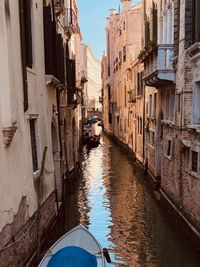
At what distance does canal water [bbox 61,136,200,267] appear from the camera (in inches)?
305

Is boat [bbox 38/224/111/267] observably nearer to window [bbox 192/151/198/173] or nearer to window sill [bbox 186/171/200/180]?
window sill [bbox 186/171/200/180]

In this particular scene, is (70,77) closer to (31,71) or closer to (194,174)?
(31,71)

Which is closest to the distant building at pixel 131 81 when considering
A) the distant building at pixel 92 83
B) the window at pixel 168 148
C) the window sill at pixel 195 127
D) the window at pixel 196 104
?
the window at pixel 168 148

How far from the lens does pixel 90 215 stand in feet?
34.5

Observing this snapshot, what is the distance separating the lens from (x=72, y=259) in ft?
17.0

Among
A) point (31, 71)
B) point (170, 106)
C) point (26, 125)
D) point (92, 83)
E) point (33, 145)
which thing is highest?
point (92, 83)

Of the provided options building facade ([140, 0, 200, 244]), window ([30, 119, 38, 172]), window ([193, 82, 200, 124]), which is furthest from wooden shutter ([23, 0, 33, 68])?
window ([193, 82, 200, 124])

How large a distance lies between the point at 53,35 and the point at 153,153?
614 centimetres

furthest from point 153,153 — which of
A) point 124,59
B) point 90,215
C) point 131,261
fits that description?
point 124,59

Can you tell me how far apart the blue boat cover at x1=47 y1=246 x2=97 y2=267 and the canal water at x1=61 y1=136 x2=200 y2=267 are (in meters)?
2.25

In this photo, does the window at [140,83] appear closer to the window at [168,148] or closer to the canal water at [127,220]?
the canal water at [127,220]

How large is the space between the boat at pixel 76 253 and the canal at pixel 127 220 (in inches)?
54.2

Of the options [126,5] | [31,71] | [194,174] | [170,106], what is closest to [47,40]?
[31,71]

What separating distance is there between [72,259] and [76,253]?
14 centimetres
